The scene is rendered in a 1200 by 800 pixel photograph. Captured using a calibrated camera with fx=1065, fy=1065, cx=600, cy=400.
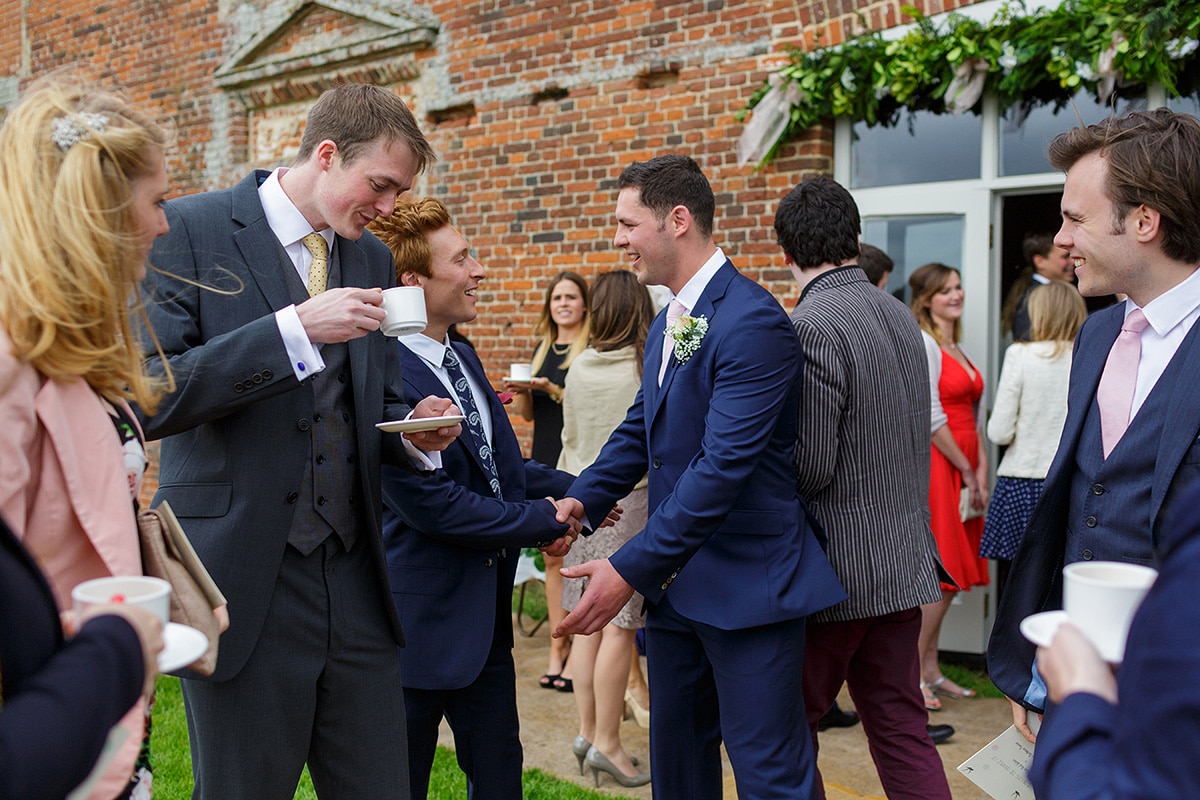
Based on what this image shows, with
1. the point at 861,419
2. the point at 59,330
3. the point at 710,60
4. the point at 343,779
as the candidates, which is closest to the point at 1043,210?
the point at 710,60

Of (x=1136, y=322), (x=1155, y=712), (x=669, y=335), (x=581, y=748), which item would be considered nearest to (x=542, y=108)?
(x=581, y=748)

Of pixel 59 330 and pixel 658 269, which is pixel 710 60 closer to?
pixel 658 269

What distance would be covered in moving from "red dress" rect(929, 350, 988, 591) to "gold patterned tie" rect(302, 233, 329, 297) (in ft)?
12.2

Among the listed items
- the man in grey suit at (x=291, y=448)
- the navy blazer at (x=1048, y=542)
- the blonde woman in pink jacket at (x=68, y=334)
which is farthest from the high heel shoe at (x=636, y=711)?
the blonde woman in pink jacket at (x=68, y=334)

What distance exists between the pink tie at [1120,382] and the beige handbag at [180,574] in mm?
1960

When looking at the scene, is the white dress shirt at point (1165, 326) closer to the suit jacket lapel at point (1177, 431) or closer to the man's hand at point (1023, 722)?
the suit jacket lapel at point (1177, 431)

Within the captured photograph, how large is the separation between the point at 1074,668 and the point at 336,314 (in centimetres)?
162

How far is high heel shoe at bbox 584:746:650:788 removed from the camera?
440cm

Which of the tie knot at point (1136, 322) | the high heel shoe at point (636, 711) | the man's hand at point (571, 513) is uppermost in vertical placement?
the tie knot at point (1136, 322)

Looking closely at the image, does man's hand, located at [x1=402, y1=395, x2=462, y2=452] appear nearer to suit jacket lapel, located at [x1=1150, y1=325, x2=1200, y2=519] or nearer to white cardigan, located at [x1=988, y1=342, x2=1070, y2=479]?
suit jacket lapel, located at [x1=1150, y1=325, x2=1200, y2=519]

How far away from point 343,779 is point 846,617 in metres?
1.56

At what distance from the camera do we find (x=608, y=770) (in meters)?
4.42

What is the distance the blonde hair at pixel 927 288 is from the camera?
219 inches

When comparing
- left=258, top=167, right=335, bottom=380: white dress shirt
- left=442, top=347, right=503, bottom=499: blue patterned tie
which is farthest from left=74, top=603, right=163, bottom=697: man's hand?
left=442, top=347, right=503, bottom=499: blue patterned tie
